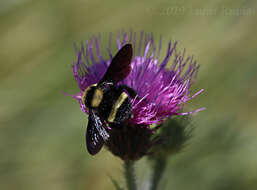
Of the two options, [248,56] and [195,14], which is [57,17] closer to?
[195,14]

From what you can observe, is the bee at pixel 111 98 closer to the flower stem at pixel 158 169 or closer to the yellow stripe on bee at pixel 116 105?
the yellow stripe on bee at pixel 116 105

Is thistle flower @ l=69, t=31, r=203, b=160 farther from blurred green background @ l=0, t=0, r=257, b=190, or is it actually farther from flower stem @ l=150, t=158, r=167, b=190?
blurred green background @ l=0, t=0, r=257, b=190

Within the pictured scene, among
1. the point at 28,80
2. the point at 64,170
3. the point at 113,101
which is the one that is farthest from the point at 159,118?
the point at 28,80

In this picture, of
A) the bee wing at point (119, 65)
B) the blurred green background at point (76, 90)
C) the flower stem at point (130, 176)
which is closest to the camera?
the bee wing at point (119, 65)

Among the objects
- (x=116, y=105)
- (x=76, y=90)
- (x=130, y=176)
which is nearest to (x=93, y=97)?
(x=116, y=105)

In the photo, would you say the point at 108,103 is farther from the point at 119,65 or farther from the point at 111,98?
the point at 119,65

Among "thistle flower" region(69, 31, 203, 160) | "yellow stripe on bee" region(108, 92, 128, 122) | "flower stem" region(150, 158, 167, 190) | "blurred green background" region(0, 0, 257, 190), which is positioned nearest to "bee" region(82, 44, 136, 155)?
"yellow stripe on bee" region(108, 92, 128, 122)

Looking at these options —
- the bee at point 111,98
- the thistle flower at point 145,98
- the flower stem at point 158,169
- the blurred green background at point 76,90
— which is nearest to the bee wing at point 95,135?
the bee at point 111,98
